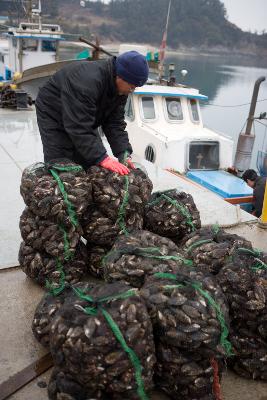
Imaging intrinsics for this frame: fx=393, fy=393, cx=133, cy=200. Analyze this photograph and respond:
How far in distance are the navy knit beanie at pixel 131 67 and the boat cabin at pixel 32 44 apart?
1628 cm

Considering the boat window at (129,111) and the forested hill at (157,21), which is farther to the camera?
the forested hill at (157,21)

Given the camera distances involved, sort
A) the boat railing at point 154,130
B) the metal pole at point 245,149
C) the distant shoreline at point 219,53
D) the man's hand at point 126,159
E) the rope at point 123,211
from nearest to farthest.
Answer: the rope at point 123,211, the man's hand at point 126,159, the boat railing at point 154,130, the metal pole at point 245,149, the distant shoreline at point 219,53

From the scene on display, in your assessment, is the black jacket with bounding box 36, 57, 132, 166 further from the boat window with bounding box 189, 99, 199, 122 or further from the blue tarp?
the boat window with bounding box 189, 99, 199, 122

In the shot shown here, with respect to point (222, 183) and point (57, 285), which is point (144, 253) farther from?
point (222, 183)

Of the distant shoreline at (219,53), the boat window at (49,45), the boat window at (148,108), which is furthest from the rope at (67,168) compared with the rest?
the distant shoreline at (219,53)

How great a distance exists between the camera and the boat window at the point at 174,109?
10969 mm

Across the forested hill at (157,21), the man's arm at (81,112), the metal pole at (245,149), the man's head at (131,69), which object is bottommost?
the metal pole at (245,149)

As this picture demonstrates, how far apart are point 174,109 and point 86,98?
8.45 meters

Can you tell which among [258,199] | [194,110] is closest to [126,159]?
[258,199]

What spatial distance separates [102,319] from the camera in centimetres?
190

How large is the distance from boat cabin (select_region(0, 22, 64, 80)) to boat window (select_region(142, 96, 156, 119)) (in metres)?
9.04

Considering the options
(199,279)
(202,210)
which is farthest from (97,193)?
(202,210)

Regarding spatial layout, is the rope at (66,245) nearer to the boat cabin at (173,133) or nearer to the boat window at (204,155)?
the boat cabin at (173,133)

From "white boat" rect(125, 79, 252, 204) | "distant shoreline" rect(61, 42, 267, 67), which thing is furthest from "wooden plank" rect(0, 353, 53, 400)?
"distant shoreline" rect(61, 42, 267, 67)
